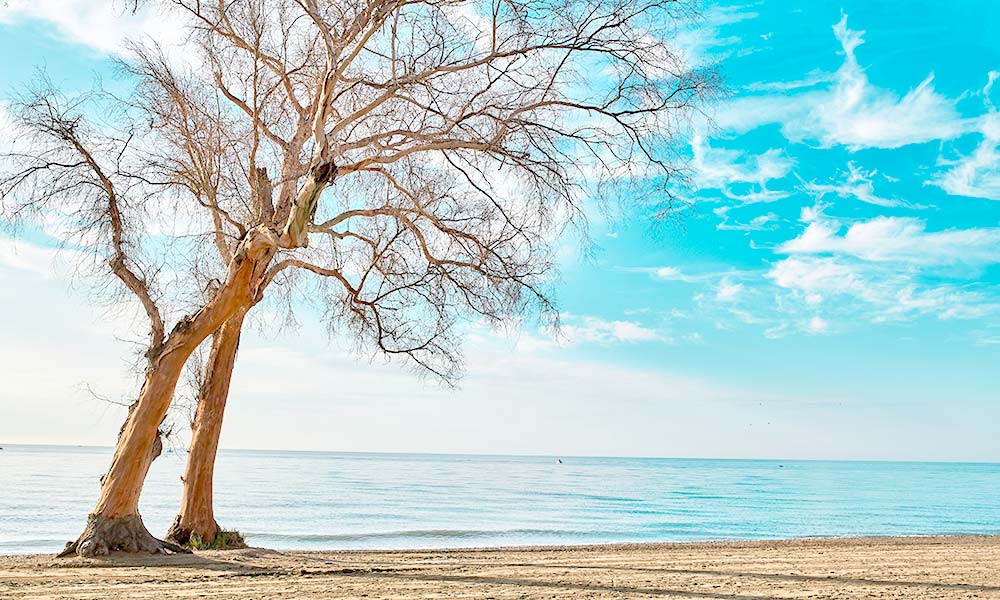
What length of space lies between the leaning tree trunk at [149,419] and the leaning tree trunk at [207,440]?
4.04 feet

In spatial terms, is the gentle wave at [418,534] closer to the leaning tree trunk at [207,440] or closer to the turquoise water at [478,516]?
the turquoise water at [478,516]

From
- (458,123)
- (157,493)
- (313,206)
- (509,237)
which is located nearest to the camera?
(313,206)

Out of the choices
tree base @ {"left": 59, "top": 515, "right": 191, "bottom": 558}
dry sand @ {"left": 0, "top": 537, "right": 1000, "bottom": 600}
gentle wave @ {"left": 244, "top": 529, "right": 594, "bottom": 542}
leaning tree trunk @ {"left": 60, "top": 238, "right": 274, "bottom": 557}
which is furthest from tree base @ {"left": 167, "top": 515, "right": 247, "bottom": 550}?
gentle wave @ {"left": 244, "top": 529, "right": 594, "bottom": 542}

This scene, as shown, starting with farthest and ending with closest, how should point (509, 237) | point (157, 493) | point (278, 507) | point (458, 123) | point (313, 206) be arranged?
point (157, 493), point (278, 507), point (509, 237), point (458, 123), point (313, 206)

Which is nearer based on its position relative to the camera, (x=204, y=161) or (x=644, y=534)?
(x=204, y=161)

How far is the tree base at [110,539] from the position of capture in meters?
10.6

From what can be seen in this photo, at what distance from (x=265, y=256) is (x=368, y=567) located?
4.37m

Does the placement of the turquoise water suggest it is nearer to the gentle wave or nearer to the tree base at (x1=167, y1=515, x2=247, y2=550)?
the gentle wave

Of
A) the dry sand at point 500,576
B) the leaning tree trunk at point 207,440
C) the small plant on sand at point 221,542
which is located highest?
the leaning tree trunk at point 207,440

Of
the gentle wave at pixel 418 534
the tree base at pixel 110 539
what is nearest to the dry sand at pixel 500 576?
Result: the tree base at pixel 110 539

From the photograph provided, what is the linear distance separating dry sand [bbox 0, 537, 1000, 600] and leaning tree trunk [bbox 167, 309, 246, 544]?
928 mm

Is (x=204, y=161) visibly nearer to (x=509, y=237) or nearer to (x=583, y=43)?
(x=509, y=237)

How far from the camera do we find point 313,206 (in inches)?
395

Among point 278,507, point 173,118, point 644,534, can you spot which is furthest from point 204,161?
point 278,507
